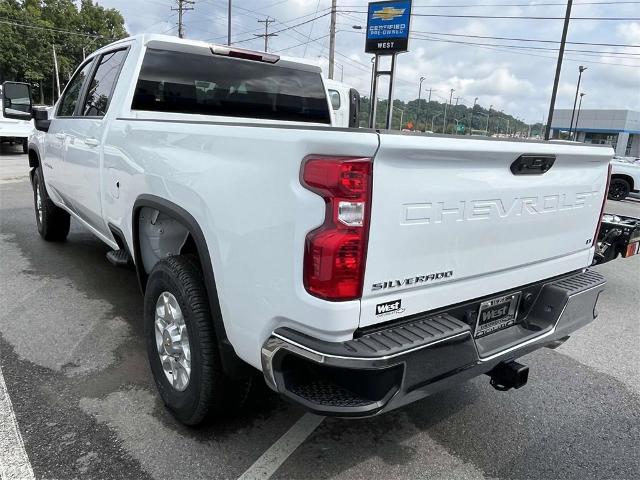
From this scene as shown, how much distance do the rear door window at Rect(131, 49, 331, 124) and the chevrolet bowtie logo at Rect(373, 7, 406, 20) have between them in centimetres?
2049

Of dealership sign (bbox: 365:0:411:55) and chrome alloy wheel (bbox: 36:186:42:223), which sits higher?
dealership sign (bbox: 365:0:411:55)

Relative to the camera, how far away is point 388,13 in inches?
920

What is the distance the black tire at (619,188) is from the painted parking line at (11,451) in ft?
54.1

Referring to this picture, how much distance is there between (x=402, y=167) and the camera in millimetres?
1948

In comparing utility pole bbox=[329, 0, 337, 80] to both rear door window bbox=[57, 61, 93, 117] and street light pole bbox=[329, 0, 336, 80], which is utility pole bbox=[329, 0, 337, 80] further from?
rear door window bbox=[57, 61, 93, 117]

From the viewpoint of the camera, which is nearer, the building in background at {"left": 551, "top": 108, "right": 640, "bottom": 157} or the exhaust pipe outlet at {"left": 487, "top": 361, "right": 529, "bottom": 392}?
the exhaust pipe outlet at {"left": 487, "top": 361, "right": 529, "bottom": 392}

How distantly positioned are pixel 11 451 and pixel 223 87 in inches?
111

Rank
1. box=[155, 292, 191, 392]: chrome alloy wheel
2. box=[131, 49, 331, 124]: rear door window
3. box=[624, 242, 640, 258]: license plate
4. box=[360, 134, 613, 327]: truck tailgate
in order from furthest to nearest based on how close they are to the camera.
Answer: box=[624, 242, 640, 258]: license plate → box=[131, 49, 331, 124]: rear door window → box=[155, 292, 191, 392]: chrome alloy wheel → box=[360, 134, 613, 327]: truck tailgate

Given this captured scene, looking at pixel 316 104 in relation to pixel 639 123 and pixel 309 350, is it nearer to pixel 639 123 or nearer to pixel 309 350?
pixel 309 350

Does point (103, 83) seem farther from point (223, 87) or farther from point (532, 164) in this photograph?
point (532, 164)

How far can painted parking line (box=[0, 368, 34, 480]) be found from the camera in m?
Result: 2.35

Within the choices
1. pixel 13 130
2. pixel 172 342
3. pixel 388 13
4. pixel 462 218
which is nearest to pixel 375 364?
pixel 462 218

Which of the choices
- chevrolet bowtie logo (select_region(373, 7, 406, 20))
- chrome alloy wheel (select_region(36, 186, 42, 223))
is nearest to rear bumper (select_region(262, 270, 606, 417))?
chrome alloy wheel (select_region(36, 186, 42, 223))

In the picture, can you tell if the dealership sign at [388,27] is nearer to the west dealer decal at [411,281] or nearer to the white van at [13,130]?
the white van at [13,130]
